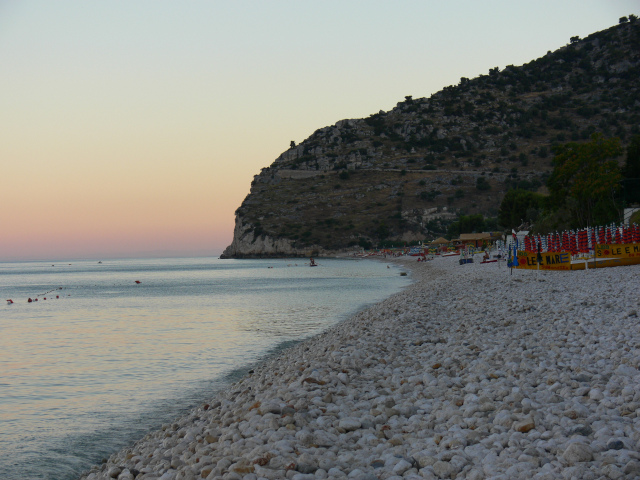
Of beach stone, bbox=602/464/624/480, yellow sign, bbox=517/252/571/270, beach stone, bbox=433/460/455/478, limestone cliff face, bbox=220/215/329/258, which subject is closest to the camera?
beach stone, bbox=602/464/624/480

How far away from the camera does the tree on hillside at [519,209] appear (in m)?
87.8

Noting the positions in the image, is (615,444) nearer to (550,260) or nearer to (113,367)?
(113,367)

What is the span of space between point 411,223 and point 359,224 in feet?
47.9

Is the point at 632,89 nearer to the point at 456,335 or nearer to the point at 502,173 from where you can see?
the point at 502,173

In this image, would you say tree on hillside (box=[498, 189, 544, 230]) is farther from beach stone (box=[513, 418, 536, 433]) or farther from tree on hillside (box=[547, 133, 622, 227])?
beach stone (box=[513, 418, 536, 433])

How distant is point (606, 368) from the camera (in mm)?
7918

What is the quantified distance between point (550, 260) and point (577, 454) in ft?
96.5

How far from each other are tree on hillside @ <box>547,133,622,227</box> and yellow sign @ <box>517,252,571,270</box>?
54.7 feet

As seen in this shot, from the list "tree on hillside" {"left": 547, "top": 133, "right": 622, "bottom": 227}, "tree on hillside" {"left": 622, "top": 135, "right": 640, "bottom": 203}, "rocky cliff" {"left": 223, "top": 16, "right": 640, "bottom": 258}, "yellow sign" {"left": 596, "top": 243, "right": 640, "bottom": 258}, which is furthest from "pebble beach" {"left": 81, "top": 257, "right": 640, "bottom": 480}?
"rocky cliff" {"left": 223, "top": 16, "right": 640, "bottom": 258}

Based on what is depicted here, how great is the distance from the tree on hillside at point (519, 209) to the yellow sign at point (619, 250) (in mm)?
57013

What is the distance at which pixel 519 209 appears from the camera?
298ft

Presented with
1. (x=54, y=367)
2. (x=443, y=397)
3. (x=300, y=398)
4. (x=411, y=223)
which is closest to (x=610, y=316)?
(x=443, y=397)

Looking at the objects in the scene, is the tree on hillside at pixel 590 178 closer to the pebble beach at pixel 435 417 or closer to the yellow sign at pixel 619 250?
the yellow sign at pixel 619 250

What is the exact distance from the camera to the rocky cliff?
465ft
